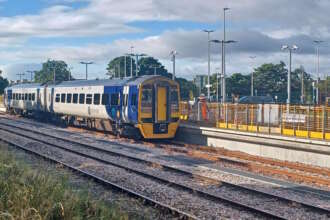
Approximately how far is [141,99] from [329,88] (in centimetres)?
4950

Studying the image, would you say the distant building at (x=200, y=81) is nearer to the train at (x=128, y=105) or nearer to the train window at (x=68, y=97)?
the train window at (x=68, y=97)

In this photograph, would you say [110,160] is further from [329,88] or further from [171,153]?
[329,88]

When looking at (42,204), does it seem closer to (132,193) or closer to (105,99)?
(132,193)

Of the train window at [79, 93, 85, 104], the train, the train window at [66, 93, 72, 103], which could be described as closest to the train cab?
the train

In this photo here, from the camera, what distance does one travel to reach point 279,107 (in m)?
20.7

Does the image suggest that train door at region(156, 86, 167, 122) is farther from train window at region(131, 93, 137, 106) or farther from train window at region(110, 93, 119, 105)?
train window at region(110, 93, 119, 105)

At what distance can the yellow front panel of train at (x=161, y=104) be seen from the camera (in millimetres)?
23328

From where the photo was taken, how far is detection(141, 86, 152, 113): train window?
2288 cm

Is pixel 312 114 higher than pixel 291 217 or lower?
higher

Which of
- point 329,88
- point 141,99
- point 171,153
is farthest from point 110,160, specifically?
point 329,88

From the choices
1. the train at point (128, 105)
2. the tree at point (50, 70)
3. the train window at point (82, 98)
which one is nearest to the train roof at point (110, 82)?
the train at point (128, 105)

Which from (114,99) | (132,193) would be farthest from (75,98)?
(132,193)

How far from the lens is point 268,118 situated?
21188 mm

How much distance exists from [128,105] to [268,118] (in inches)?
246
